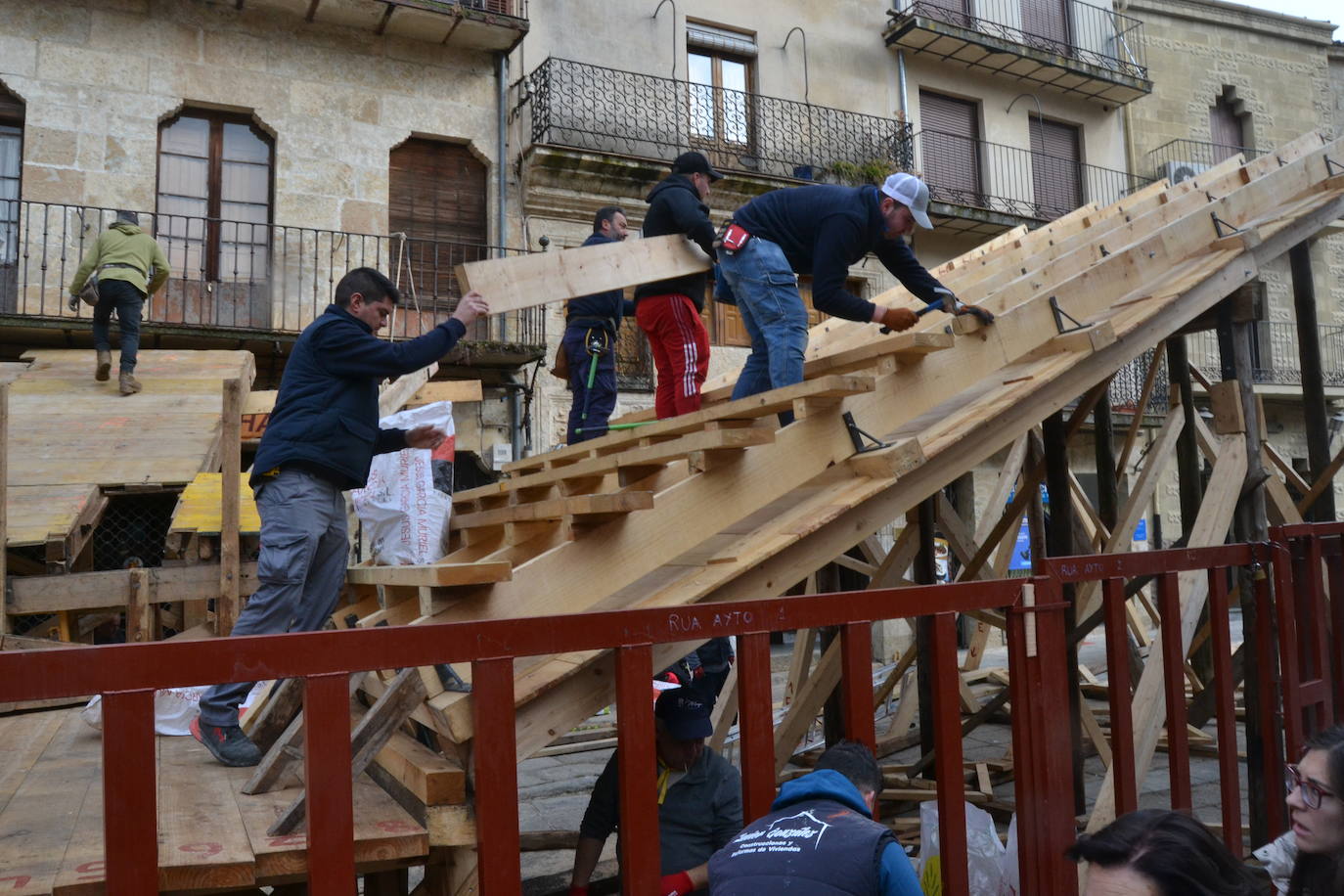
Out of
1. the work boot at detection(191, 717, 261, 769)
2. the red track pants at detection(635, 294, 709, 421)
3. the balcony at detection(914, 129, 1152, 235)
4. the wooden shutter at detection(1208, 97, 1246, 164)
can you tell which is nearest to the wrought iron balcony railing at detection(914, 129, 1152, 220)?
the balcony at detection(914, 129, 1152, 235)

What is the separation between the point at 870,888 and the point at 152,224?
12.3 meters

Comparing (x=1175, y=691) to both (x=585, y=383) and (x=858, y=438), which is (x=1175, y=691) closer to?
(x=858, y=438)

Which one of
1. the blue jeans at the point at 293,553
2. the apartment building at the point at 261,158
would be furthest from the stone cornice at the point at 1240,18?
the blue jeans at the point at 293,553

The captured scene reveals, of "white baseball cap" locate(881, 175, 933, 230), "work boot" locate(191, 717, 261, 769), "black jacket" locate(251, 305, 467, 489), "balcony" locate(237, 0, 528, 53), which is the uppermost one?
"balcony" locate(237, 0, 528, 53)

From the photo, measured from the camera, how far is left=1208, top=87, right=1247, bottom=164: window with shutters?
20.5 metres

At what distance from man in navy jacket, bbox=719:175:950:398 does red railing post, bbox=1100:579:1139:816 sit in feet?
5.90

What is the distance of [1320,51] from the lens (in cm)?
2178

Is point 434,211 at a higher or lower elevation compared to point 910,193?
higher

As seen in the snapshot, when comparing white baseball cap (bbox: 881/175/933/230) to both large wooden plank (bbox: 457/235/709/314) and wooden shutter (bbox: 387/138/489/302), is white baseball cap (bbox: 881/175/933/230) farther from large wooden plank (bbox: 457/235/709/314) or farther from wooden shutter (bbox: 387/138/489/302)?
wooden shutter (bbox: 387/138/489/302)

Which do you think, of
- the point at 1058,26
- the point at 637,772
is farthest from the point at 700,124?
the point at 637,772

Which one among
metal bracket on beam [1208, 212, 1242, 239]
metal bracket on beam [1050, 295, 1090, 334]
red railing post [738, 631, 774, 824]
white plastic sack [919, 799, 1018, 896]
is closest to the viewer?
red railing post [738, 631, 774, 824]

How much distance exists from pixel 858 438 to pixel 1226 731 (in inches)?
63.6

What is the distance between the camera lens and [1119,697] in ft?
10.5

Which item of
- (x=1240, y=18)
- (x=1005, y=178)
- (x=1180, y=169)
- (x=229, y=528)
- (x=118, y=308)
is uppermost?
(x=1240, y=18)
